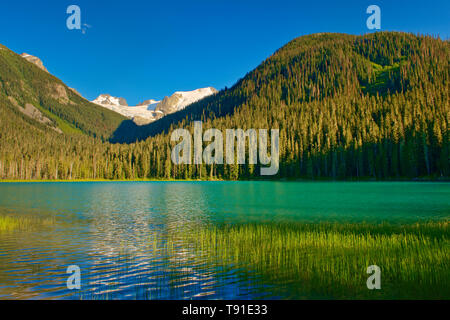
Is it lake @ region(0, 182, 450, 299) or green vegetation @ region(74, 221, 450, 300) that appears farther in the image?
lake @ region(0, 182, 450, 299)

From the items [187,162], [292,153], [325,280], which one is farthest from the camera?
[187,162]

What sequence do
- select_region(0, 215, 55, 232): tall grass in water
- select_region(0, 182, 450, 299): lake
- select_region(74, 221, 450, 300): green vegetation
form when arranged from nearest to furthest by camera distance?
select_region(74, 221, 450, 300): green vegetation → select_region(0, 182, 450, 299): lake → select_region(0, 215, 55, 232): tall grass in water

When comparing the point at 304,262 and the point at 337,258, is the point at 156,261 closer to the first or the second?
the point at 304,262

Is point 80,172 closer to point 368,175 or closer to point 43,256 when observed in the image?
point 368,175

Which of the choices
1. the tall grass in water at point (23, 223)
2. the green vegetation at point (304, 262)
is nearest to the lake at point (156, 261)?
the green vegetation at point (304, 262)

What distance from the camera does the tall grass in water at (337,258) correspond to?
12664 mm

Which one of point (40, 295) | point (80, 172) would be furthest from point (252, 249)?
point (80, 172)

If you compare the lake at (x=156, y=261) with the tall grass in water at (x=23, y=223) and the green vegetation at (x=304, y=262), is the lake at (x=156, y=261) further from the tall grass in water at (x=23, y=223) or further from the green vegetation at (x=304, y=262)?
the tall grass in water at (x=23, y=223)

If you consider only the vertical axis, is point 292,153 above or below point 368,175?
above

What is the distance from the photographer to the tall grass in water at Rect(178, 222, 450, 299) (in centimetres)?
1266

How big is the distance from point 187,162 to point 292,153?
207 feet

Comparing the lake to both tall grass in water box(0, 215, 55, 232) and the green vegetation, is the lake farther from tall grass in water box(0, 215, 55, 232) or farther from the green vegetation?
tall grass in water box(0, 215, 55, 232)

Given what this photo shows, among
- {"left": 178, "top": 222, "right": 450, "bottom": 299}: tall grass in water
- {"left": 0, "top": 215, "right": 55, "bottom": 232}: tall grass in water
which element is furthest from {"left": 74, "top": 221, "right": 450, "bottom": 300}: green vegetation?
{"left": 0, "top": 215, "right": 55, "bottom": 232}: tall grass in water
